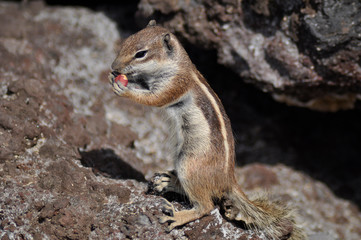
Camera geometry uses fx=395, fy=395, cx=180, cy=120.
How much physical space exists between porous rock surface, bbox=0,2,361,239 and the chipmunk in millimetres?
143

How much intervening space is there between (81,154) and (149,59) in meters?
1.26

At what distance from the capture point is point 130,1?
597 centimetres

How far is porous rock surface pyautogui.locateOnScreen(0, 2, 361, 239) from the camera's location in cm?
318

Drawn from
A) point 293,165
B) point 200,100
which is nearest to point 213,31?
point 200,100

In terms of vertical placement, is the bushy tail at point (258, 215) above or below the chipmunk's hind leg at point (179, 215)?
above

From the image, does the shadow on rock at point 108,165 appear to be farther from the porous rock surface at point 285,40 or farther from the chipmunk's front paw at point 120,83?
the porous rock surface at point 285,40

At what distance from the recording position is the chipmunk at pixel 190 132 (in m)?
3.29

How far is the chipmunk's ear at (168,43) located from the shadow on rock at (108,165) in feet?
4.40

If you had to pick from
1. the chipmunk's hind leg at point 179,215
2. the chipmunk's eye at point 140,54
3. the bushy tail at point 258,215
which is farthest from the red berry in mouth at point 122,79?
the bushy tail at point 258,215

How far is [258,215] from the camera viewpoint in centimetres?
329

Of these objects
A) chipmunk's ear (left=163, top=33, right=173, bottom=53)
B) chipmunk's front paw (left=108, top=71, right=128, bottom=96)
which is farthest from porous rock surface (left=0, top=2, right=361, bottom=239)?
chipmunk's ear (left=163, top=33, right=173, bottom=53)

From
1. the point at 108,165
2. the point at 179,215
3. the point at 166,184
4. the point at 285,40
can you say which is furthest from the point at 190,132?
the point at 285,40

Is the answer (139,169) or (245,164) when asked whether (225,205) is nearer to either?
(139,169)

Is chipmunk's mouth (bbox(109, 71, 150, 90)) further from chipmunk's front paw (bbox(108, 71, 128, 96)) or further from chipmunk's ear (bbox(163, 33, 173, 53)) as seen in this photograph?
chipmunk's ear (bbox(163, 33, 173, 53))
